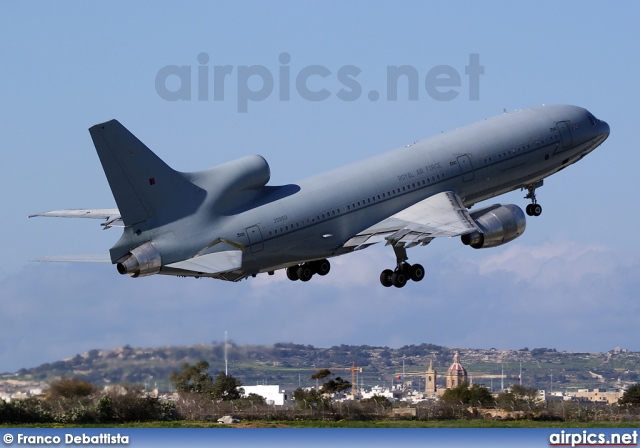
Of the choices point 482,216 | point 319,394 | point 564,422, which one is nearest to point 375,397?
point 319,394

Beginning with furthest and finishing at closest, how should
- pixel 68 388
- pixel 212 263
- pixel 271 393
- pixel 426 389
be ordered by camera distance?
pixel 426 389
pixel 271 393
pixel 212 263
pixel 68 388

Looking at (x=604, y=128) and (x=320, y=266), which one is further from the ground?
(x=604, y=128)

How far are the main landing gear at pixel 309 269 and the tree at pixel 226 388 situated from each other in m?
5.98

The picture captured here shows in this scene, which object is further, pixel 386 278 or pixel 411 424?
pixel 411 424

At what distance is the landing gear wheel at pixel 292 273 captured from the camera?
66.4 metres

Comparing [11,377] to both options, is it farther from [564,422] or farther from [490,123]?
[564,422]

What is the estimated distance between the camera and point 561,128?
7056 cm

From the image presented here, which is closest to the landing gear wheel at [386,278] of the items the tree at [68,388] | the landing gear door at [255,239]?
the landing gear door at [255,239]

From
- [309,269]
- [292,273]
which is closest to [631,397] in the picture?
[309,269]

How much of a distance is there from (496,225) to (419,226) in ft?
11.9

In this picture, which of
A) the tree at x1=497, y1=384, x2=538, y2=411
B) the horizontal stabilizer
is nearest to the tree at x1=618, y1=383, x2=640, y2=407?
the tree at x1=497, y1=384, x2=538, y2=411

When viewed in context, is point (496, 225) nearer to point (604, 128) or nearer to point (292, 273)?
point (292, 273)

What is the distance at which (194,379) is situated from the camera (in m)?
65.2

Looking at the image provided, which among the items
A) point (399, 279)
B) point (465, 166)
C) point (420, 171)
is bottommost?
point (399, 279)
